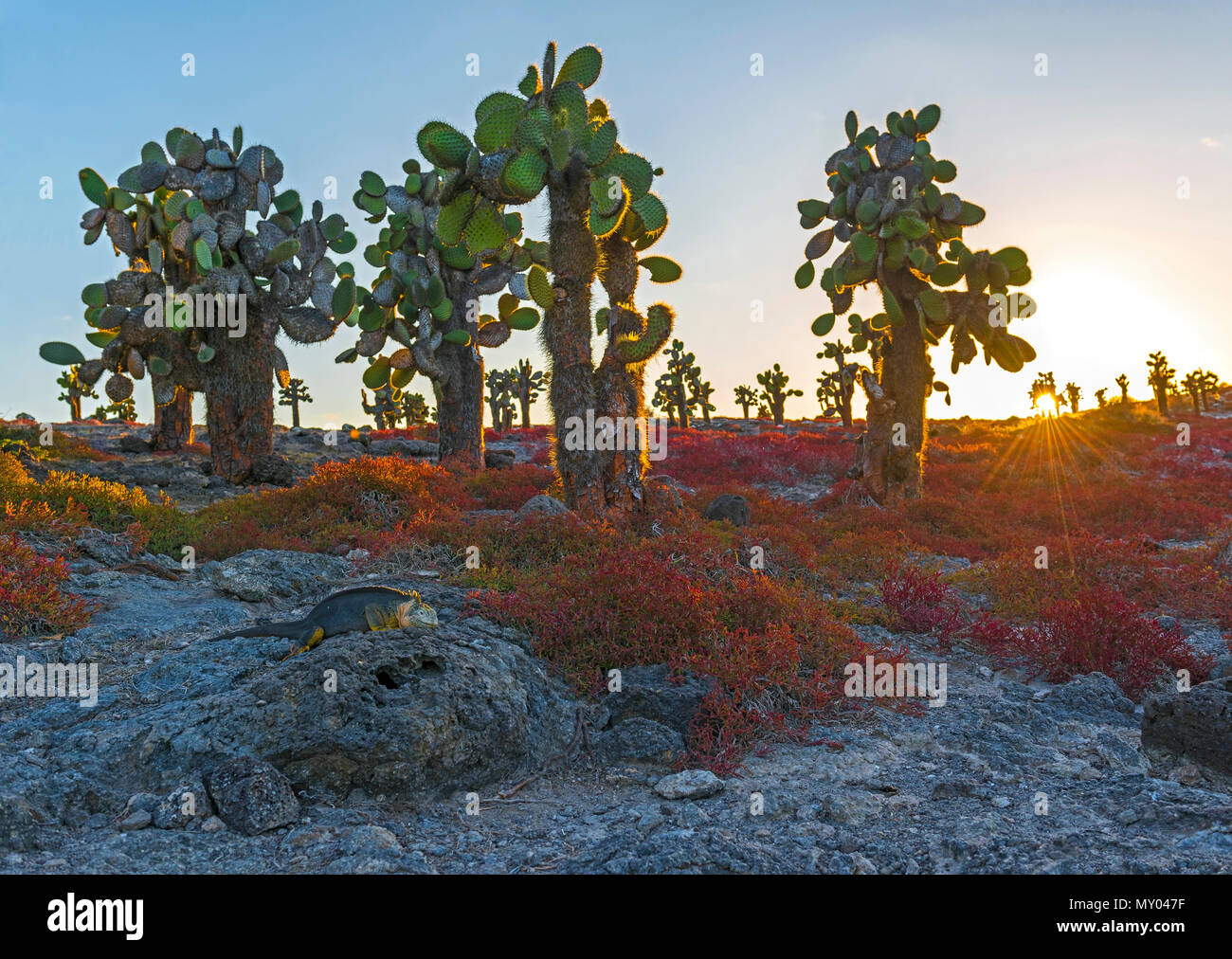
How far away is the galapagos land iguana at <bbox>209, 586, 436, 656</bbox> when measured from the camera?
6.35 metres

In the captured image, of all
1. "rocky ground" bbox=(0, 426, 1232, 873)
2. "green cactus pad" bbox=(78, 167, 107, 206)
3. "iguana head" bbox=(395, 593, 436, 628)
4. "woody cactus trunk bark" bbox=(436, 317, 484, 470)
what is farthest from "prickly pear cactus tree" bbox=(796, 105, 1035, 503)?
"green cactus pad" bbox=(78, 167, 107, 206)

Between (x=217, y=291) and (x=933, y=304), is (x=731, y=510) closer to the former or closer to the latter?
(x=933, y=304)

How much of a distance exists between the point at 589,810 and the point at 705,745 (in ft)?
3.53

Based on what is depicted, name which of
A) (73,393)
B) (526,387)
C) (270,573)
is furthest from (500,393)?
(270,573)

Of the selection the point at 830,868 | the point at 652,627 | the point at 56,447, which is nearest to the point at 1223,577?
the point at 652,627

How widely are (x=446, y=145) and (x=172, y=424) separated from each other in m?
14.8

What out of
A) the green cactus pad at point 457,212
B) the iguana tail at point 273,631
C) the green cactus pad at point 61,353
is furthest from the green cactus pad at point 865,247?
the green cactus pad at point 61,353

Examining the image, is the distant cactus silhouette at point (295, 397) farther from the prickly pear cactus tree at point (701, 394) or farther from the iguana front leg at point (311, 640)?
the iguana front leg at point (311, 640)

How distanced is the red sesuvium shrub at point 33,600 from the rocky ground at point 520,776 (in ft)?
1.25

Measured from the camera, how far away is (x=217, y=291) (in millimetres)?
17516

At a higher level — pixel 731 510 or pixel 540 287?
pixel 540 287

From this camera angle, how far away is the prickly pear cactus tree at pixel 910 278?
17.7 metres

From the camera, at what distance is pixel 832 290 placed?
19.6 meters

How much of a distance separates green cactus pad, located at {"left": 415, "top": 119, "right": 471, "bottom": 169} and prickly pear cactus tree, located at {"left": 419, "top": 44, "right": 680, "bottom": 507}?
0.05ft
